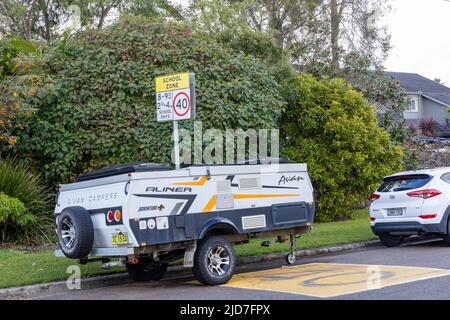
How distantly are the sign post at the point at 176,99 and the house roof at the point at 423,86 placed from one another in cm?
3806

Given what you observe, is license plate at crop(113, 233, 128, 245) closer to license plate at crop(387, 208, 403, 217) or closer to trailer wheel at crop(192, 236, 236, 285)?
trailer wheel at crop(192, 236, 236, 285)

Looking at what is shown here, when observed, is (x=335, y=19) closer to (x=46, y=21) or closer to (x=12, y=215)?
(x=46, y=21)

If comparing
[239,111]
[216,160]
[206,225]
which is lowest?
[206,225]

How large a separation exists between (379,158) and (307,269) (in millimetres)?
9112

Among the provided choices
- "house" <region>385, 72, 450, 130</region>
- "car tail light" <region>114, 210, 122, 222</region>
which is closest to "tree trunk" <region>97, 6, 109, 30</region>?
"car tail light" <region>114, 210, 122, 222</region>

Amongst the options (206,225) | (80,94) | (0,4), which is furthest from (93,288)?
(0,4)

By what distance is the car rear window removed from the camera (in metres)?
13.8

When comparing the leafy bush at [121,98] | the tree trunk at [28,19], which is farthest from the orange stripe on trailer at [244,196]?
the tree trunk at [28,19]

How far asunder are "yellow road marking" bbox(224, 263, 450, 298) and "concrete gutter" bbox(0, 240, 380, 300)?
48.4 inches

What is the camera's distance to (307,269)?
449 inches

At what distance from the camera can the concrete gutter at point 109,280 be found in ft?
32.1

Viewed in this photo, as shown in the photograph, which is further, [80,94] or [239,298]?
[80,94]

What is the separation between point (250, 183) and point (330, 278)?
6.54 ft
